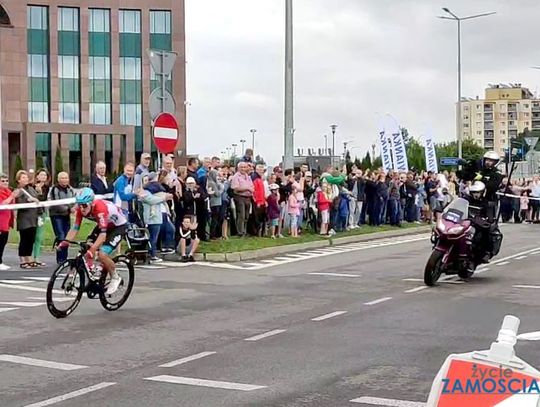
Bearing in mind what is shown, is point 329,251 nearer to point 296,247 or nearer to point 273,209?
point 296,247

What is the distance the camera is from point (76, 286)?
37.1 feet

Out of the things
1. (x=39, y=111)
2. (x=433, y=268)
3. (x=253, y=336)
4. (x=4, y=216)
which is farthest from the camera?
(x=39, y=111)

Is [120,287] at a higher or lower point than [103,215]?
lower

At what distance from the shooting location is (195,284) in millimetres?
14641

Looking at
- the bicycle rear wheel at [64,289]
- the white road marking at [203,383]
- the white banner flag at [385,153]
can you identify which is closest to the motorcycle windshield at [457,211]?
the bicycle rear wheel at [64,289]

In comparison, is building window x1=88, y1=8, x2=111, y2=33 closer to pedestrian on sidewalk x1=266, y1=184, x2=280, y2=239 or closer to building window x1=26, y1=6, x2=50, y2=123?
building window x1=26, y1=6, x2=50, y2=123

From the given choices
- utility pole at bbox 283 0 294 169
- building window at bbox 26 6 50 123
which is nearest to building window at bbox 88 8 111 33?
building window at bbox 26 6 50 123

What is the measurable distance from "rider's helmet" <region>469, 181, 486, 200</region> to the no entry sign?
628cm

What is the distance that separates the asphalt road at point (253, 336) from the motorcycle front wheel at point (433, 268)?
0.22 m

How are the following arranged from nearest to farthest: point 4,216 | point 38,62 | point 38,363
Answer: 1. point 38,363
2. point 4,216
3. point 38,62

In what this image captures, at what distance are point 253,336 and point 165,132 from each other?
29.2ft

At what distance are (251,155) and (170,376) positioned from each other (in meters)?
15.3

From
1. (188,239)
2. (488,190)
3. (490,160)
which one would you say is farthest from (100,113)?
(488,190)

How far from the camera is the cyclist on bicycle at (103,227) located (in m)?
11.3
